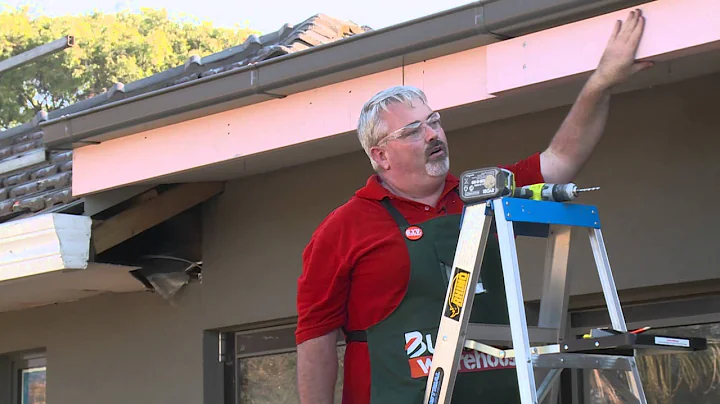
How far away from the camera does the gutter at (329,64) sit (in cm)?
357

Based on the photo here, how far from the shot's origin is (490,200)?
2.78m

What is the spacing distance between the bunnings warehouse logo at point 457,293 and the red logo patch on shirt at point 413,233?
284 mm

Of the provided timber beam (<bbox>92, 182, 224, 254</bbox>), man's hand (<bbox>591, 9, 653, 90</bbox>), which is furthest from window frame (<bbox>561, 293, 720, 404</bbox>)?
timber beam (<bbox>92, 182, 224, 254</bbox>)

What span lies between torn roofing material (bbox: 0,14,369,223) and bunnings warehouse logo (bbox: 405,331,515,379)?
8.83 feet

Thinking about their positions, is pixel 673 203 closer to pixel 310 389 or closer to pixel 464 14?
pixel 464 14

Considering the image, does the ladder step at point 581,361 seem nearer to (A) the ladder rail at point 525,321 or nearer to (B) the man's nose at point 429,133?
(A) the ladder rail at point 525,321

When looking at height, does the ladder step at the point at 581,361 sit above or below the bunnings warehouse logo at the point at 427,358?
below

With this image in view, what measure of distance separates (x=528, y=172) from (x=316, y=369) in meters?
0.93

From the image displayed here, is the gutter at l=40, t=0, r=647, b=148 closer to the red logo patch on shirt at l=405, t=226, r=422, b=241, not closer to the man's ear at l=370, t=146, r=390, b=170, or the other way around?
the man's ear at l=370, t=146, r=390, b=170

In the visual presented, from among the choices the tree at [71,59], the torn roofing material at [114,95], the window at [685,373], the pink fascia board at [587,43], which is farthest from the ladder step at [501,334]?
the tree at [71,59]

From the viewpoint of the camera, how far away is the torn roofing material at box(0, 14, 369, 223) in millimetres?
5781

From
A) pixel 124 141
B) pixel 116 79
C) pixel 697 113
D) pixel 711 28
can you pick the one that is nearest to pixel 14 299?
pixel 124 141

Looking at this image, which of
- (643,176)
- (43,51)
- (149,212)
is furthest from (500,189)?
(43,51)

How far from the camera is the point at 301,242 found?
18.9ft
